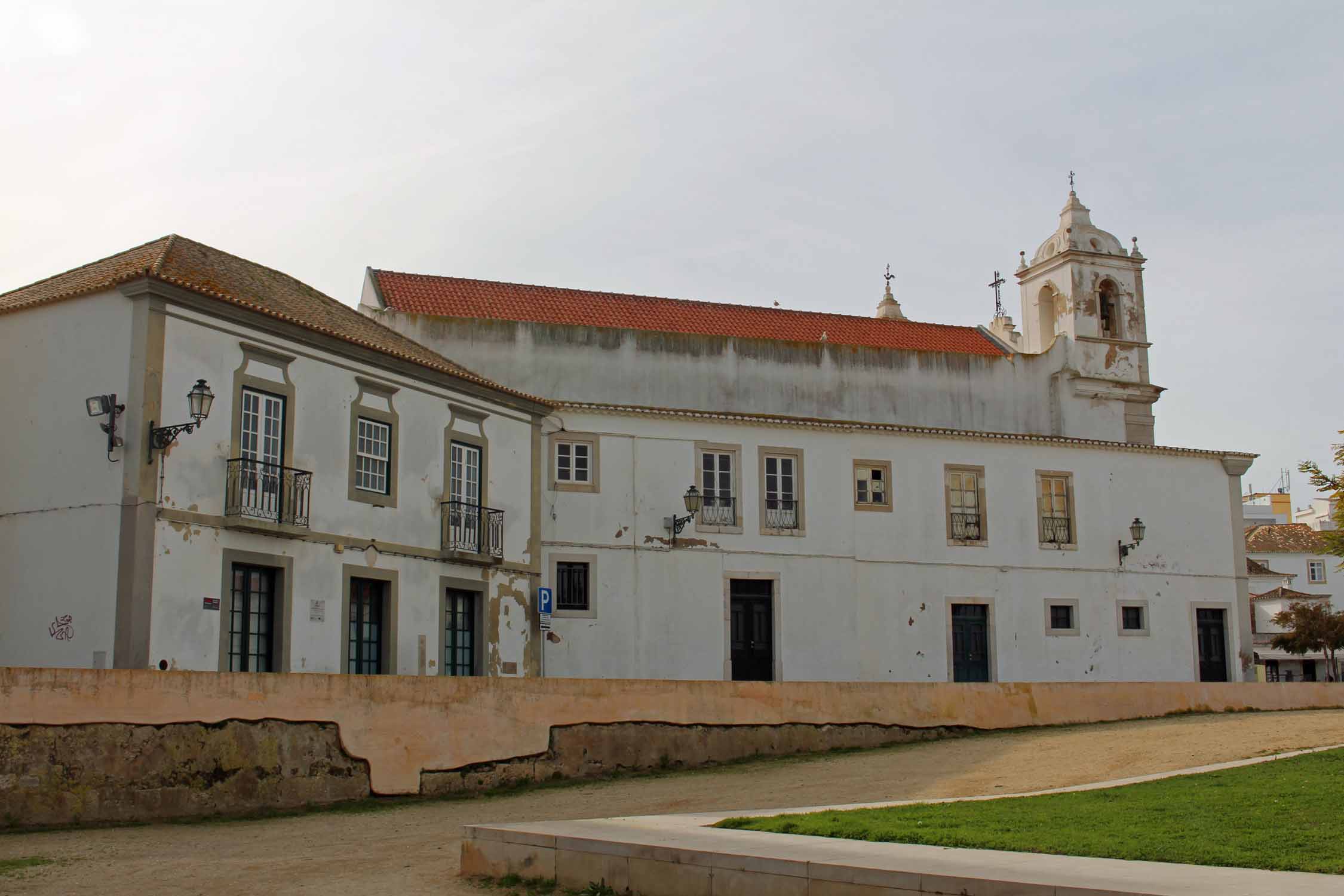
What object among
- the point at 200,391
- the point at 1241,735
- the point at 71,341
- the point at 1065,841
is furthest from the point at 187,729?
the point at 1241,735

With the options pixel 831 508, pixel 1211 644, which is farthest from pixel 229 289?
pixel 1211 644

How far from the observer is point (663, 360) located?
2817 cm

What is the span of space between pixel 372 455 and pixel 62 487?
13.9 ft

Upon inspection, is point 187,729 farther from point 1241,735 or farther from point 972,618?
point 972,618

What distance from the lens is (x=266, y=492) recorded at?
17.5 meters

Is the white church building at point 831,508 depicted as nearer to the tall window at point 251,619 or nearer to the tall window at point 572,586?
the tall window at point 572,586

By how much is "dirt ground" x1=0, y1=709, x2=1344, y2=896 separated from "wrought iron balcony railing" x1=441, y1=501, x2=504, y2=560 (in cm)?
591

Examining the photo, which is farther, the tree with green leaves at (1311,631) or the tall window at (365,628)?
the tree with green leaves at (1311,631)

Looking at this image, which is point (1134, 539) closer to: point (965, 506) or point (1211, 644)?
point (1211, 644)

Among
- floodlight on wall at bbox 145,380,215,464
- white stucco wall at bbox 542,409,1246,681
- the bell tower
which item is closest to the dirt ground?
floodlight on wall at bbox 145,380,215,464

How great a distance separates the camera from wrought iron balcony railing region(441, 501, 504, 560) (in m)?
20.5

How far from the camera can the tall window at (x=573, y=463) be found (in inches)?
915

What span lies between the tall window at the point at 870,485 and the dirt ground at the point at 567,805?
717 centimetres

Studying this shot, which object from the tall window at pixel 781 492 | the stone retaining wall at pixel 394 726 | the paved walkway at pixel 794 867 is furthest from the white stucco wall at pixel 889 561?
the paved walkway at pixel 794 867
